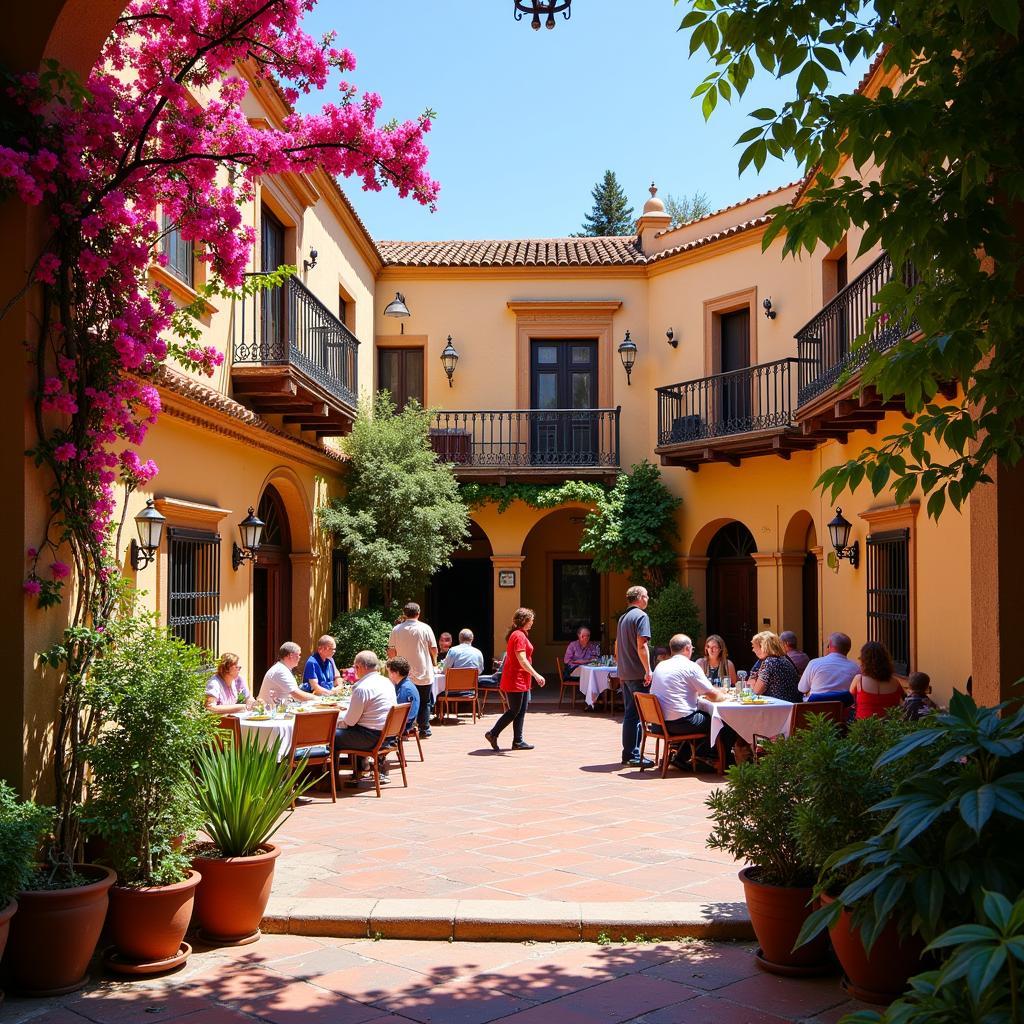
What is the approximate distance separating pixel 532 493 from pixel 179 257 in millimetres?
9436

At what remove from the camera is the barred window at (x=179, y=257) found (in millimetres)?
9484

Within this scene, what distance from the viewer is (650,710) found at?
33.2 ft

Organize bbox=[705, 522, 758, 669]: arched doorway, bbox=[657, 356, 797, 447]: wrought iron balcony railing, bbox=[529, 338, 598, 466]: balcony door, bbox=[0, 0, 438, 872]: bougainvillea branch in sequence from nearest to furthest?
bbox=[0, 0, 438, 872]: bougainvillea branch → bbox=[657, 356, 797, 447]: wrought iron balcony railing → bbox=[705, 522, 758, 669]: arched doorway → bbox=[529, 338, 598, 466]: balcony door

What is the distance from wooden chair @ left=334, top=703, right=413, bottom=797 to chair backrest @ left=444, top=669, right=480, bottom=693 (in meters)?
4.43

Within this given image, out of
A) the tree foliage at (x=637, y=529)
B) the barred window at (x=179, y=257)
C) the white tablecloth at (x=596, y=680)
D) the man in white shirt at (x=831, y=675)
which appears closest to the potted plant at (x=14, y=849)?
the barred window at (x=179, y=257)

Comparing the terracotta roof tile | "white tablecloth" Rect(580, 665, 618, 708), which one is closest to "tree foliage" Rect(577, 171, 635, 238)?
the terracotta roof tile

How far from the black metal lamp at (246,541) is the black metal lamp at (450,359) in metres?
8.14

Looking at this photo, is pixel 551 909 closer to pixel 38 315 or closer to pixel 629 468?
pixel 38 315

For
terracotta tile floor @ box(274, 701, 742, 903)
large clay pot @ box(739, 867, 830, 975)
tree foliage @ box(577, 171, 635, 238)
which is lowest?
terracotta tile floor @ box(274, 701, 742, 903)

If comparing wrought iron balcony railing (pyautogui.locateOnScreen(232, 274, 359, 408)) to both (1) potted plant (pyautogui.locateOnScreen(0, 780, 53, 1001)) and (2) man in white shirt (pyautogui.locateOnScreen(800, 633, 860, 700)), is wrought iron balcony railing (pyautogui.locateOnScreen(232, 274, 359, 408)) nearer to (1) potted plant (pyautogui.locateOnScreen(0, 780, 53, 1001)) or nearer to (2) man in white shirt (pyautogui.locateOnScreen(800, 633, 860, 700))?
(2) man in white shirt (pyautogui.locateOnScreen(800, 633, 860, 700))

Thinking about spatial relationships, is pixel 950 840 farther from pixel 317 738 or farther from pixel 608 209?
pixel 608 209

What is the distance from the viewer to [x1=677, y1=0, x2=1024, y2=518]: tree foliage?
342 centimetres

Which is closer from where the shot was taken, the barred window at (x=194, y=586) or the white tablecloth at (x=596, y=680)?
the barred window at (x=194, y=586)

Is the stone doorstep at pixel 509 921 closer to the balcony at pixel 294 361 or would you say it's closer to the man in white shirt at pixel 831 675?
the man in white shirt at pixel 831 675
